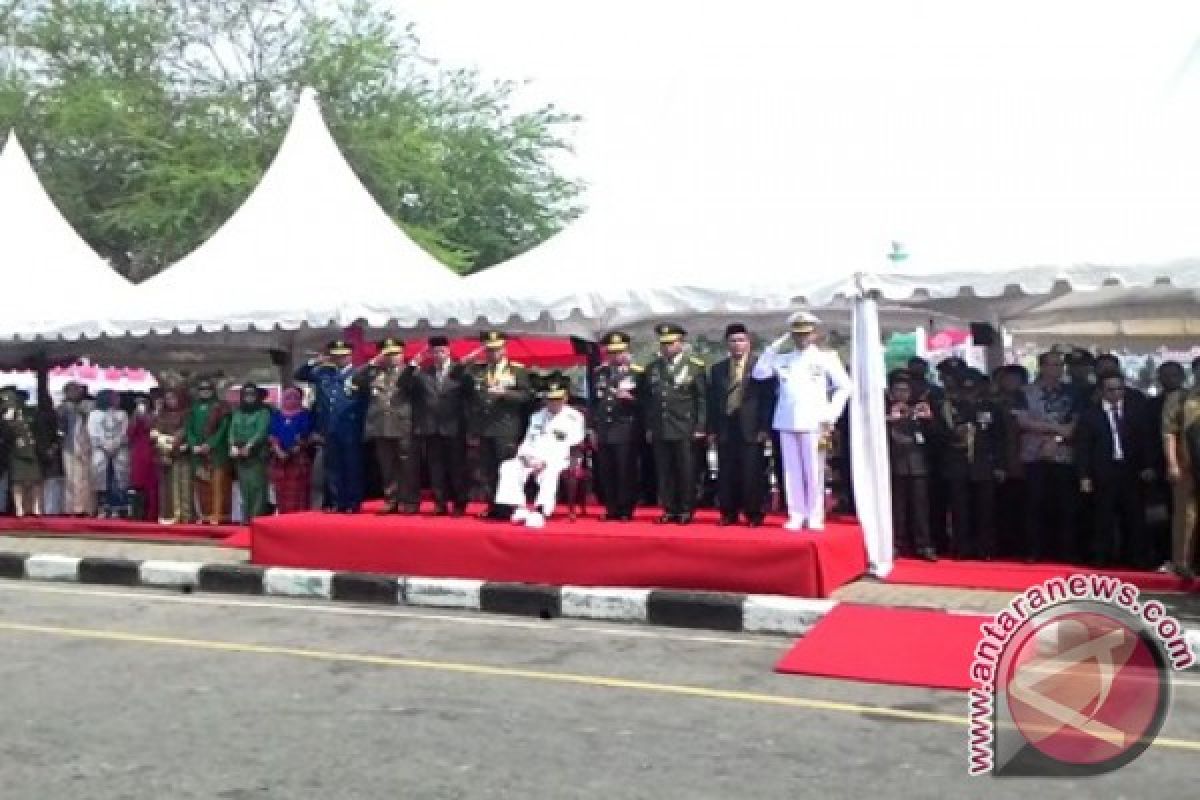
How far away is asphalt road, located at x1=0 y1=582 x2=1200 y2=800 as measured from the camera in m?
4.53

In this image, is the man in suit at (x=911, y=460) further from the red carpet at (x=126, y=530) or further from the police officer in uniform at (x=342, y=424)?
the red carpet at (x=126, y=530)

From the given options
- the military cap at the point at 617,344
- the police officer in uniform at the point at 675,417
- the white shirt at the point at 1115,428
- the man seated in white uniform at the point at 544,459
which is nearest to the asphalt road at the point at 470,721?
the man seated in white uniform at the point at 544,459

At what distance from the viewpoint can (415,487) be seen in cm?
1051

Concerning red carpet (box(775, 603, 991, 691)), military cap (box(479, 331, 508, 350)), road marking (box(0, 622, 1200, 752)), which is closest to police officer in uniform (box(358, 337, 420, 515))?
military cap (box(479, 331, 508, 350))

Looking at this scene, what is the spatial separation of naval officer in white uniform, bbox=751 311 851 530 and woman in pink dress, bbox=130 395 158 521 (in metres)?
7.08

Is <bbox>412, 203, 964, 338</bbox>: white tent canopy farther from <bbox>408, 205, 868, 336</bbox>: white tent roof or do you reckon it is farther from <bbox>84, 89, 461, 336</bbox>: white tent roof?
<bbox>84, 89, 461, 336</bbox>: white tent roof

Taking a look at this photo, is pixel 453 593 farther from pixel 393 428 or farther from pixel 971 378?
pixel 971 378

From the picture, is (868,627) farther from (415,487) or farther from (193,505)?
(193,505)

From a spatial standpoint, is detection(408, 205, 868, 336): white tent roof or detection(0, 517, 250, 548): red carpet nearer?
detection(408, 205, 868, 336): white tent roof

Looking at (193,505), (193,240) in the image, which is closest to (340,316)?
(193,505)

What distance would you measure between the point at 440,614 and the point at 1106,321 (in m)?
8.95

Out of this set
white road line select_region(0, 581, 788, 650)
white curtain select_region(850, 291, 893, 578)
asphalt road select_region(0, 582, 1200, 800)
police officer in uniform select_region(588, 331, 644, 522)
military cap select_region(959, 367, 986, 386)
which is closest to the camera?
asphalt road select_region(0, 582, 1200, 800)

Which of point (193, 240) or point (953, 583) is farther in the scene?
point (193, 240)

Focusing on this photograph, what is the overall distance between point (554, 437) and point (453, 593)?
4.55 feet
